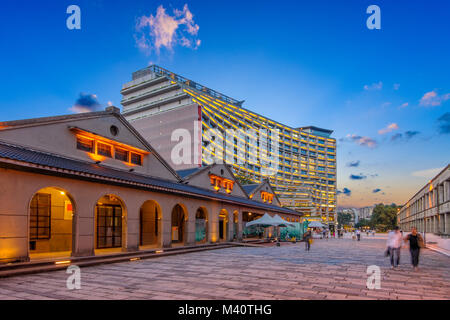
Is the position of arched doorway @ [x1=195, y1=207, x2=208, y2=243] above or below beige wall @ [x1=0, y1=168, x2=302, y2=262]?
below

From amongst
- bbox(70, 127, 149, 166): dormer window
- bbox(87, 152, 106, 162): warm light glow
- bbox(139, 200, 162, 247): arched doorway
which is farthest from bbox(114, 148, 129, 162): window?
bbox(139, 200, 162, 247): arched doorway

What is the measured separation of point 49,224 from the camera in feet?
56.0

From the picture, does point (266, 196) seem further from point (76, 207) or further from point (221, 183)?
point (76, 207)

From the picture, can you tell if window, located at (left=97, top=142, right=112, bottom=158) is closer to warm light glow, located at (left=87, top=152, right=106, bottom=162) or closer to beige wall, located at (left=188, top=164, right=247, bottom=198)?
warm light glow, located at (left=87, top=152, right=106, bottom=162)

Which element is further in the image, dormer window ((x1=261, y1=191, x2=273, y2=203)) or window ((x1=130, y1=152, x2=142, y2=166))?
dormer window ((x1=261, y1=191, x2=273, y2=203))

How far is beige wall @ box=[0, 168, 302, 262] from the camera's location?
11.8m

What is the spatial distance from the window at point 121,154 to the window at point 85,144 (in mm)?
1700

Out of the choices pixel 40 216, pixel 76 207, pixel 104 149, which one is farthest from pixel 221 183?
pixel 76 207

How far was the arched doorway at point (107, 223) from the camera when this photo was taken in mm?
19203

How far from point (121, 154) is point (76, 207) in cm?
570

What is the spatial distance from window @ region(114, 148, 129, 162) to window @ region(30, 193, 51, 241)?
13.4ft

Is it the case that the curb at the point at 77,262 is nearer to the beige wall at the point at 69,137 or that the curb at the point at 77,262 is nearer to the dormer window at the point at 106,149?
the beige wall at the point at 69,137

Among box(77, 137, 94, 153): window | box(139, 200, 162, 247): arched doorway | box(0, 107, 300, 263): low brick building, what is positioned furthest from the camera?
box(139, 200, 162, 247): arched doorway

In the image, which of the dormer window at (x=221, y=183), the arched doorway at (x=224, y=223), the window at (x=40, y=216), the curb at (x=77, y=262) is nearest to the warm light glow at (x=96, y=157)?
the window at (x=40, y=216)
